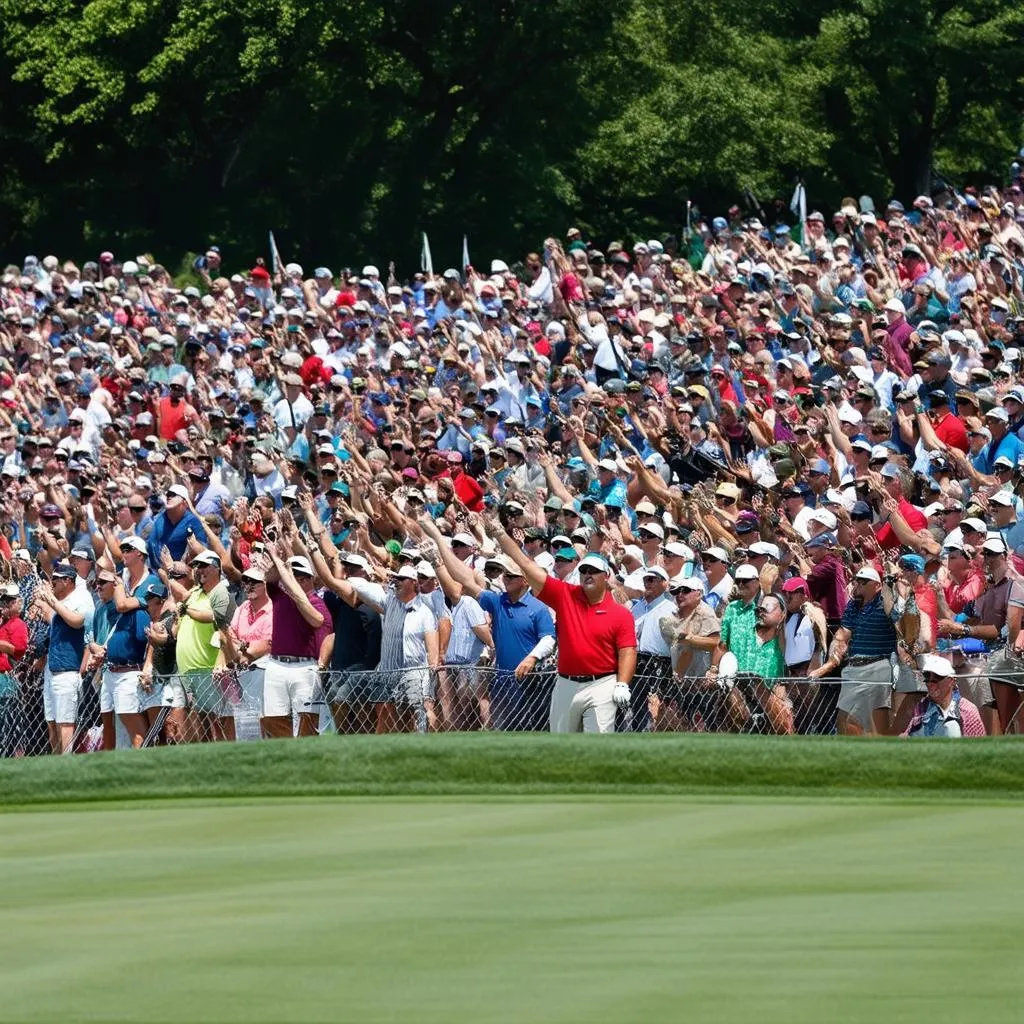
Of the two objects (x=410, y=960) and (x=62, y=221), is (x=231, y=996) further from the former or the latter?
(x=62, y=221)

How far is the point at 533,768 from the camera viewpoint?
1039 cm

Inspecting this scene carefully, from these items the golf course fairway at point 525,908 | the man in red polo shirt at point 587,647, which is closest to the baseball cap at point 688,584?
the man in red polo shirt at point 587,647

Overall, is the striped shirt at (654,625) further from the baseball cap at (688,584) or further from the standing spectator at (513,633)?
the standing spectator at (513,633)

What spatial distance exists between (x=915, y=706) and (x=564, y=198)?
30364 mm

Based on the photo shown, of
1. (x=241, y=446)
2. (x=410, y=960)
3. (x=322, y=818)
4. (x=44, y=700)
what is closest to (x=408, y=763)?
(x=322, y=818)

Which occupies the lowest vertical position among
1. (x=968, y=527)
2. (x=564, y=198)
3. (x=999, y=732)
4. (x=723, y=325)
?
(x=999, y=732)

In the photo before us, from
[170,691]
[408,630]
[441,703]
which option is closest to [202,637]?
[170,691]

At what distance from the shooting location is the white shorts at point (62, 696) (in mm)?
16188

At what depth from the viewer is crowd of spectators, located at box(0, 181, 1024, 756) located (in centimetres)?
1351

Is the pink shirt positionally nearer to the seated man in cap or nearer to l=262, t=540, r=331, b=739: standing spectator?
l=262, t=540, r=331, b=739: standing spectator

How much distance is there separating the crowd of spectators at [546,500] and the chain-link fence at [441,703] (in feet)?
0.08

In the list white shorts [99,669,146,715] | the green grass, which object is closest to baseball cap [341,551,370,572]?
white shorts [99,669,146,715]

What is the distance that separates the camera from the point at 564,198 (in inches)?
1657

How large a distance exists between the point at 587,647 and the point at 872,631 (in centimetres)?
165
